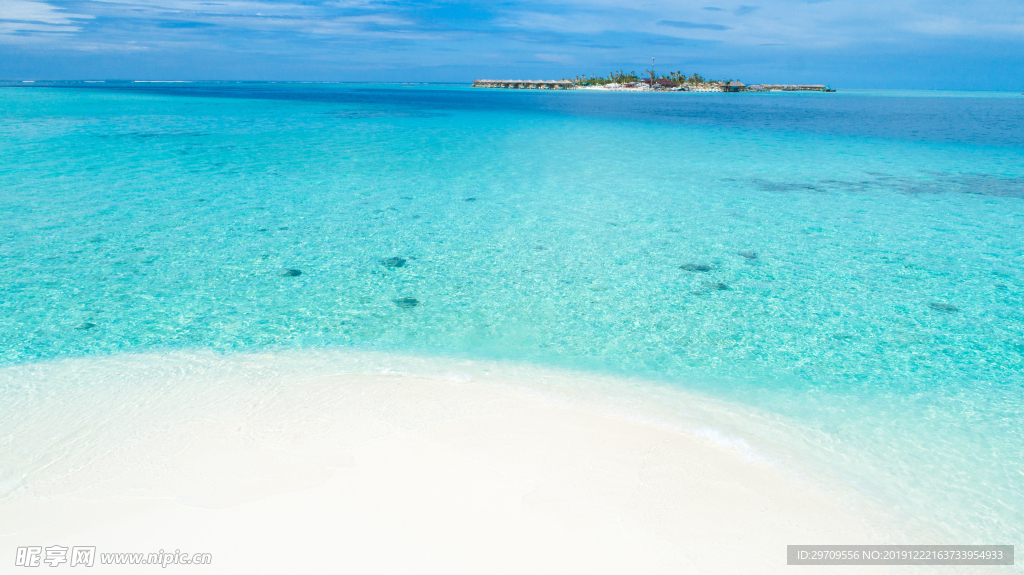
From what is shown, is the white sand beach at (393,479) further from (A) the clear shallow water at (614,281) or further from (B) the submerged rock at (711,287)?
(B) the submerged rock at (711,287)

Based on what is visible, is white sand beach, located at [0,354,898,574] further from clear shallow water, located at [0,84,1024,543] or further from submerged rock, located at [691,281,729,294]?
submerged rock, located at [691,281,729,294]

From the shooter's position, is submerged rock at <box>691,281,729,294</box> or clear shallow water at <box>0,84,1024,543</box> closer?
clear shallow water at <box>0,84,1024,543</box>

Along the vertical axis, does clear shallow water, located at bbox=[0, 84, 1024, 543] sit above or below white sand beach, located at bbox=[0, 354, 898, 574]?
above

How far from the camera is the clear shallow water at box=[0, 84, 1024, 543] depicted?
528 cm

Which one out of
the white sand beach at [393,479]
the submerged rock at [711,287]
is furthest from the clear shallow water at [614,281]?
the white sand beach at [393,479]

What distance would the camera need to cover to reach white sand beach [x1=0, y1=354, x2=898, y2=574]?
348cm

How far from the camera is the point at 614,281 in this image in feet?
27.8

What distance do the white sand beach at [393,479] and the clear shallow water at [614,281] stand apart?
2.54 ft

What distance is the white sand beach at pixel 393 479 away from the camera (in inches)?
137

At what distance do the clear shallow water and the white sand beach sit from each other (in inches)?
30.5

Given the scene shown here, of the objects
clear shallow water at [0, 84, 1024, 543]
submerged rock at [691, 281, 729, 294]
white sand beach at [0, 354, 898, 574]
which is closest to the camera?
white sand beach at [0, 354, 898, 574]

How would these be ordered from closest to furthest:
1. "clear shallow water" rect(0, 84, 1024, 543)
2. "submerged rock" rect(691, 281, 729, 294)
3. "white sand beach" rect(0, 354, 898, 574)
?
"white sand beach" rect(0, 354, 898, 574), "clear shallow water" rect(0, 84, 1024, 543), "submerged rock" rect(691, 281, 729, 294)

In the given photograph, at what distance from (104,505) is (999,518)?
6288 millimetres

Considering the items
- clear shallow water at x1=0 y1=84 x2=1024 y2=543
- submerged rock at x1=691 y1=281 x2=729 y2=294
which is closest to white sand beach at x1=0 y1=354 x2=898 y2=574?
clear shallow water at x1=0 y1=84 x2=1024 y2=543
